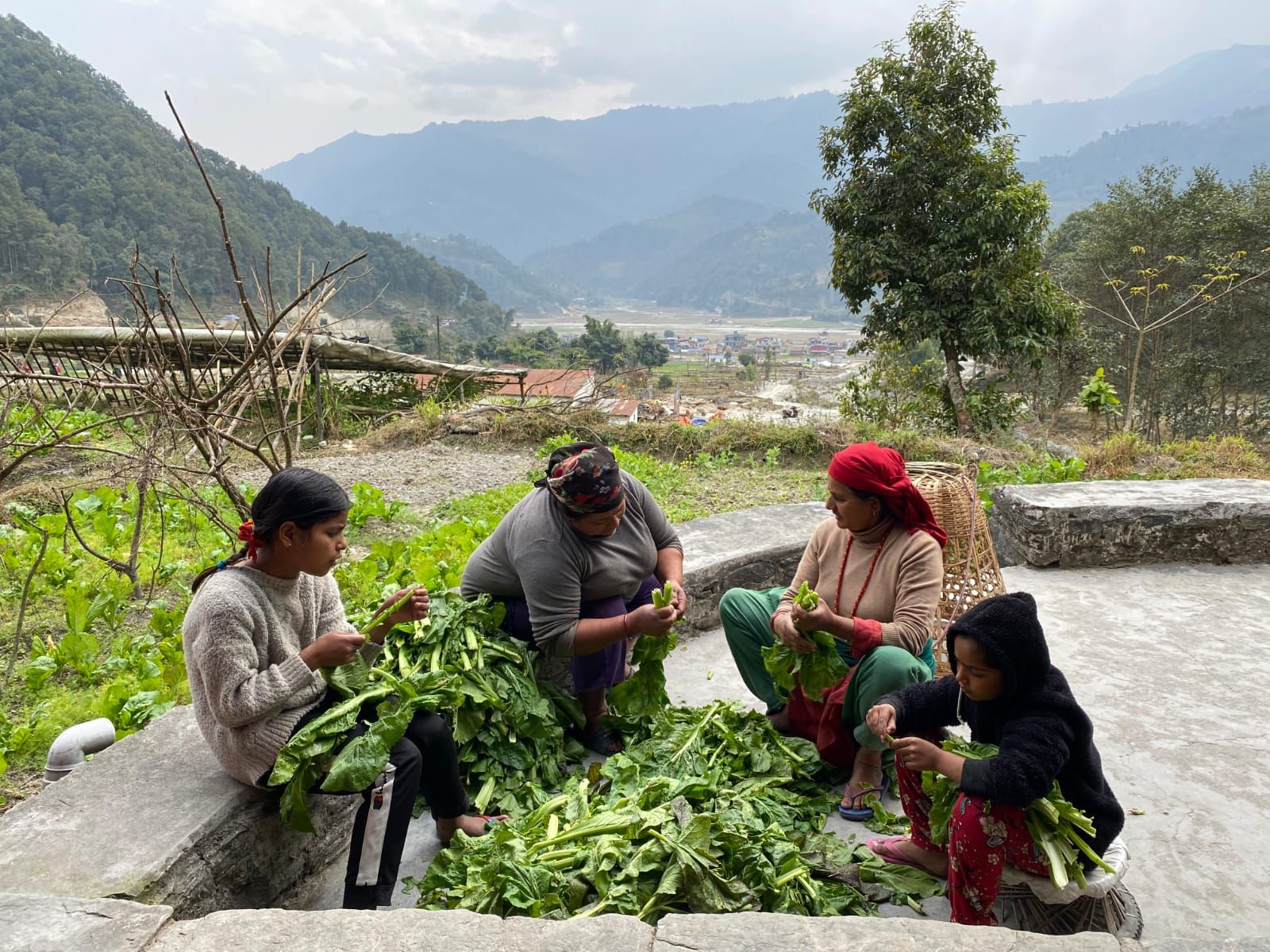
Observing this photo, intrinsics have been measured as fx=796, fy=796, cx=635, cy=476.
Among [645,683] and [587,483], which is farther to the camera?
[645,683]

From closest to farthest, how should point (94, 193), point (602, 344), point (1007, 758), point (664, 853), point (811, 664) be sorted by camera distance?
point (1007, 758) → point (664, 853) → point (811, 664) → point (94, 193) → point (602, 344)

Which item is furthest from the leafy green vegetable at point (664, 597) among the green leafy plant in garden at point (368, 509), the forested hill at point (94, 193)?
the forested hill at point (94, 193)

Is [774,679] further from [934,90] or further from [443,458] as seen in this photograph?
[934,90]

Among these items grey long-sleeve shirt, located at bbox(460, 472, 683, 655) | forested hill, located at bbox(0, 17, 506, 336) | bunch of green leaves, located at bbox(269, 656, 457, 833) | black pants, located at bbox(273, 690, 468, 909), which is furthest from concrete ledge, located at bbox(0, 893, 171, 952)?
forested hill, located at bbox(0, 17, 506, 336)

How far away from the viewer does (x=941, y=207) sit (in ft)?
39.6

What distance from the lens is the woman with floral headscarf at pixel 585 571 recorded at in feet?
9.43

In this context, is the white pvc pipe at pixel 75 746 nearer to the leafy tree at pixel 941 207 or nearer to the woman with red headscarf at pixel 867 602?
the woman with red headscarf at pixel 867 602

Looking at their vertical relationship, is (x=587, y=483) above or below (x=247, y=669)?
above

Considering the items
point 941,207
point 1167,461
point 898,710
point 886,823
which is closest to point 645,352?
point 941,207

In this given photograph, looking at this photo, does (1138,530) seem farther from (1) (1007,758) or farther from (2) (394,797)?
(2) (394,797)

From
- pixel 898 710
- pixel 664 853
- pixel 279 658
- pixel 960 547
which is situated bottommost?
pixel 664 853

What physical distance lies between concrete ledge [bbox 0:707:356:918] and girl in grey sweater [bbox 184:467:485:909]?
13 cm

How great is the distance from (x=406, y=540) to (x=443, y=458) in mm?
4053

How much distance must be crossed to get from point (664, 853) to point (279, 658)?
1206mm
